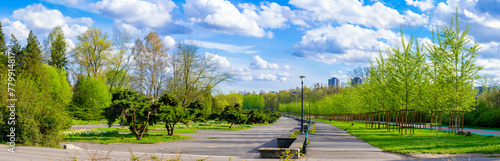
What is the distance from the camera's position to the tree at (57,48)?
56000 millimetres

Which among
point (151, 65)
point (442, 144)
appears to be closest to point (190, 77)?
point (151, 65)

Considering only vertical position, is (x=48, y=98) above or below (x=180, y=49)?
below

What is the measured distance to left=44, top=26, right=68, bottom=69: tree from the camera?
56000mm

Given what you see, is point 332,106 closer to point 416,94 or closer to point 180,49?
point 180,49

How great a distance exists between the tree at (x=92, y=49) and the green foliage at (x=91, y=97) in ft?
7.67

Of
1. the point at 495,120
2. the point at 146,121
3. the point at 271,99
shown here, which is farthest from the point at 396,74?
the point at 271,99

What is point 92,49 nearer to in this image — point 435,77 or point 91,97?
point 91,97

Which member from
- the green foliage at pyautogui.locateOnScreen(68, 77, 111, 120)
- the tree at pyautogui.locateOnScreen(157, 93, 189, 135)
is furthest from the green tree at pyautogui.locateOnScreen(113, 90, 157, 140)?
the green foliage at pyautogui.locateOnScreen(68, 77, 111, 120)

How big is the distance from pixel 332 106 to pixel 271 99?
431 feet

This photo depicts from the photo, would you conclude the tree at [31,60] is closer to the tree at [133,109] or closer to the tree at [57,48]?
the tree at [57,48]

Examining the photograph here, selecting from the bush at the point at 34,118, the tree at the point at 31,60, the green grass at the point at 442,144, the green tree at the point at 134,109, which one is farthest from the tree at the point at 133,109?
the tree at the point at 31,60

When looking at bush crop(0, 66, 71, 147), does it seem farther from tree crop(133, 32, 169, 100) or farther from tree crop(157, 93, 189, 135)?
tree crop(133, 32, 169, 100)

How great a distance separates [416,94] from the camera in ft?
91.4

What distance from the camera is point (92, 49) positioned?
52.5 meters
